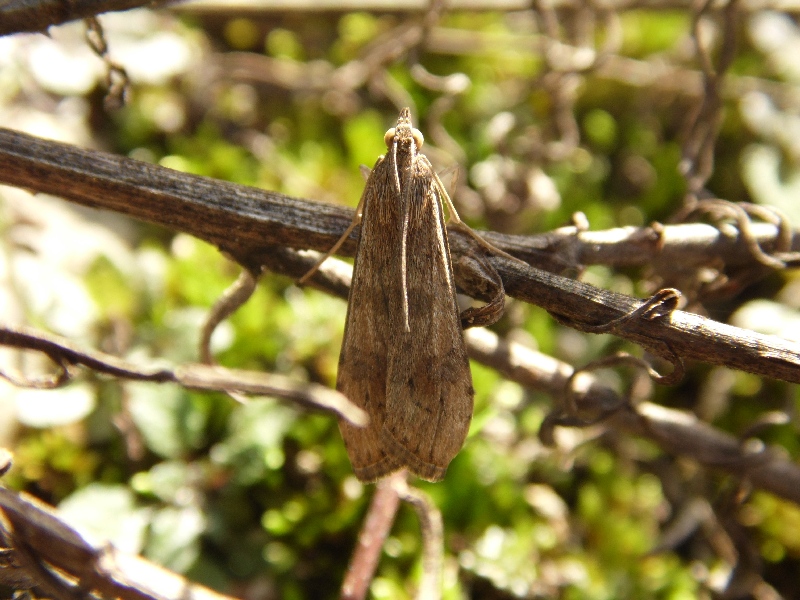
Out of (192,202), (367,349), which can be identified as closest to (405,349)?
(367,349)

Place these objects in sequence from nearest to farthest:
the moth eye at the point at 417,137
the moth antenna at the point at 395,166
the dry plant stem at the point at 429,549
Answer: the dry plant stem at the point at 429,549
the moth antenna at the point at 395,166
the moth eye at the point at 417,137

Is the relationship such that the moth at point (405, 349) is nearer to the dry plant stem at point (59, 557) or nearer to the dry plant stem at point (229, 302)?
the dry plant stem at point (229, 302)

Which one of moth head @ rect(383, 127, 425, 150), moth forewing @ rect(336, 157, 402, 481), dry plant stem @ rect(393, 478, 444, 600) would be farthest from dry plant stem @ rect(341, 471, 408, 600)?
moth head @ rect(383, 127, 425, 150)

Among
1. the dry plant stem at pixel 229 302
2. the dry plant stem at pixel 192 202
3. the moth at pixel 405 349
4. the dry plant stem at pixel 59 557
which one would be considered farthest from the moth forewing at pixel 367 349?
the dry plant stem at pixel 59 557

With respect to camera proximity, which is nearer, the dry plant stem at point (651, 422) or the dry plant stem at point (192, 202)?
the dry plant stem at point (192, 202)

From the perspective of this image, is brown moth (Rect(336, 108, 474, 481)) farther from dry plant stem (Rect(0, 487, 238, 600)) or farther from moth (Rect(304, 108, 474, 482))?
dry plant stem (Rect(0, 487, 238, 600))

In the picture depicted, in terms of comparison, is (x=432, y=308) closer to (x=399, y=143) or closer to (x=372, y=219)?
(x=372, y=219)

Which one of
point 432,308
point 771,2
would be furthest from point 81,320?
point 771,2
